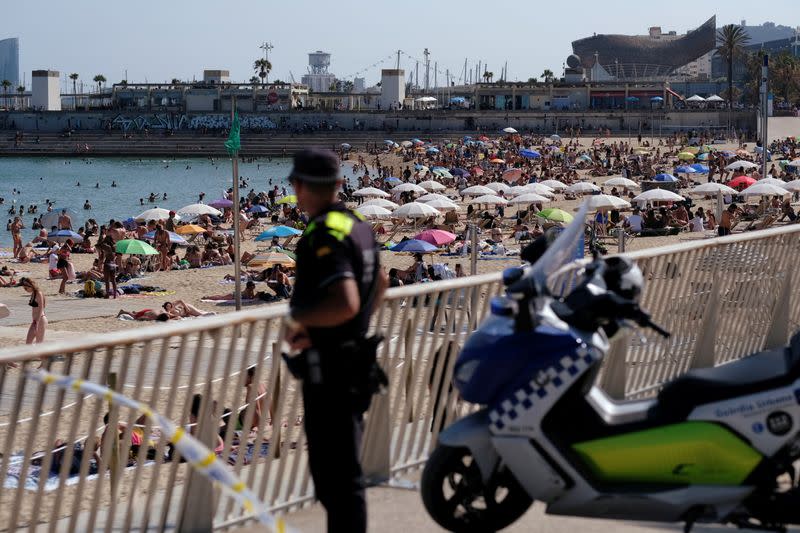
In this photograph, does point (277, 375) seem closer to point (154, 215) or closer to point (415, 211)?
point (415, 211)

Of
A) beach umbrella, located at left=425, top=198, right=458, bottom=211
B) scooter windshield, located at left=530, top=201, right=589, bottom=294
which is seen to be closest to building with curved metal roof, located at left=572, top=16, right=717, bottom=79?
beach umbrella, located at left=425, top=198, right=458, bottom=211

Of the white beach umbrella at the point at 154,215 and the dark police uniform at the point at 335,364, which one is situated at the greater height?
the dark police uniform at the point at 335,364

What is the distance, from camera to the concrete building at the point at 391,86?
483 feet

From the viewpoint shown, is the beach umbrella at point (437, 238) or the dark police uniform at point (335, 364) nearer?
the dark police uniform at point (335, 364)

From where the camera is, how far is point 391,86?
148125 millimetres

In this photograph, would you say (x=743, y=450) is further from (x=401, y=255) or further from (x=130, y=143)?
(x=130, y=143)

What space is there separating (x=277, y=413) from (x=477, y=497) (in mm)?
923

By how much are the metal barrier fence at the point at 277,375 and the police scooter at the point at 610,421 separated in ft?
2.93

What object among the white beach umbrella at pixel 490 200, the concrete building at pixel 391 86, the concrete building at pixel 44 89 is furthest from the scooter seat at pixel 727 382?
the concrete building at pixel 44 89

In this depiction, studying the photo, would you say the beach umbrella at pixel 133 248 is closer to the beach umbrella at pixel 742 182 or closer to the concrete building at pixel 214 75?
the beach umbrella at pixel 742 182

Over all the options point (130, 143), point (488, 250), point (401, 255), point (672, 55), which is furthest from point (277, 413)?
point (672, 55)

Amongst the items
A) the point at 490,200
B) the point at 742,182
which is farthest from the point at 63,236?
the point at 742,182

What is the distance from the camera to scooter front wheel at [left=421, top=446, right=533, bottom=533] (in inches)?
169

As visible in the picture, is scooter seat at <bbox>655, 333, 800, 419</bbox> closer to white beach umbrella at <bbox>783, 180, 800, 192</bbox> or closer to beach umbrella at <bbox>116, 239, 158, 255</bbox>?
beach umbrella at <bbox>116, 239, 158, 255</bbox>
